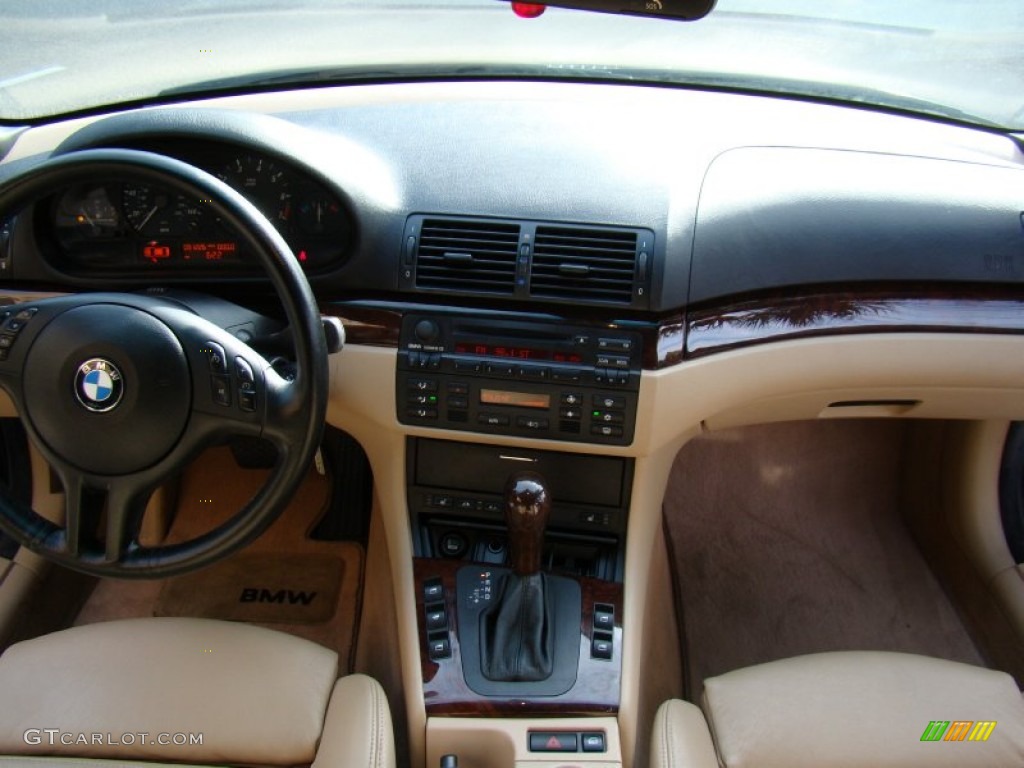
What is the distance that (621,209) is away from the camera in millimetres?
1733

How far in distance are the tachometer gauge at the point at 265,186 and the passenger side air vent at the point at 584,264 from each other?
0.49 meters

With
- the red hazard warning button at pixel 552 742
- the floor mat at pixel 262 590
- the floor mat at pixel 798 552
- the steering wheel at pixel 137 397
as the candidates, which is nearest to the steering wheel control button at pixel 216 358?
the steering wheel at pixel 137 397

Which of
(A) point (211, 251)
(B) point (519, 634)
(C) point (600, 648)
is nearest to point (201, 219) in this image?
(A) point (211, 251)

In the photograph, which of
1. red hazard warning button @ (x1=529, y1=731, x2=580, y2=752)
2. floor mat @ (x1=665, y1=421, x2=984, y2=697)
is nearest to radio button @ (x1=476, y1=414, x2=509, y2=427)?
red hazard warning button @ (x1=529, y1=731, x2=580, y2=752)

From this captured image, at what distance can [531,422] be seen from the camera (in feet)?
5.88

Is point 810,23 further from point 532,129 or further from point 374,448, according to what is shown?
point 374,448

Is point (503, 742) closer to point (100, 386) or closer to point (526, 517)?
point (526, 517)

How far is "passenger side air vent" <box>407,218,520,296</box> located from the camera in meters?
1.73

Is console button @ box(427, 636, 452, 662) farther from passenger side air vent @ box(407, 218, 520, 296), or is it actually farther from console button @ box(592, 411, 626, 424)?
passenger side air vent @ box(407, 218, 520, 296)

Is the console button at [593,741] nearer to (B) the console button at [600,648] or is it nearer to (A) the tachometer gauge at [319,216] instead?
(B) the console button at [600,648]

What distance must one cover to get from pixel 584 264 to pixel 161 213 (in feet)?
2.71

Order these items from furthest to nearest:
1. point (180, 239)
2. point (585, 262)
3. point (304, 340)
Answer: point (180, 239)
point (585, 262)
point (304, 340)

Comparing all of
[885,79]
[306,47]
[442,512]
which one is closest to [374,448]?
[442,512]

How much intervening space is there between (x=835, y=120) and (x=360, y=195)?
1.08m
